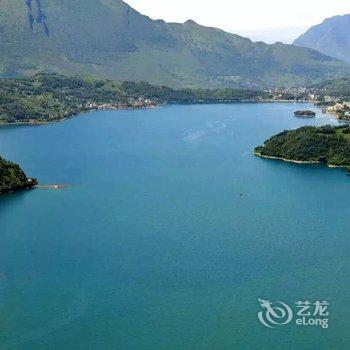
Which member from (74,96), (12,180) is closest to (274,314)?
(12,180)

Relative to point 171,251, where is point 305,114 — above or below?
above

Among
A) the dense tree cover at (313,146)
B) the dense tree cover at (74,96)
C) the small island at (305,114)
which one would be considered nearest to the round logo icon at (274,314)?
the dense tree cover at (313,146)

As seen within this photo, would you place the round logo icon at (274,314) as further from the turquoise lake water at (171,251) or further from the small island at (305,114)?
the small island at (305,114)

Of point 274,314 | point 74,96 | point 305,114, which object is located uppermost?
point 74,96

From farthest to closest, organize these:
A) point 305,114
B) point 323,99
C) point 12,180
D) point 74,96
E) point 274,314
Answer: point 323,99, point 74,96, point 305,114, point 12,180, point 274,314

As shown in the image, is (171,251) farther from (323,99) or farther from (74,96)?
(323,99)

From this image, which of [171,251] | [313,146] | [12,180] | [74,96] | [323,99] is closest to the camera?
[171,251]

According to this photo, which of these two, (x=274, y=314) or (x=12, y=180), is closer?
(x=274, y=314)
